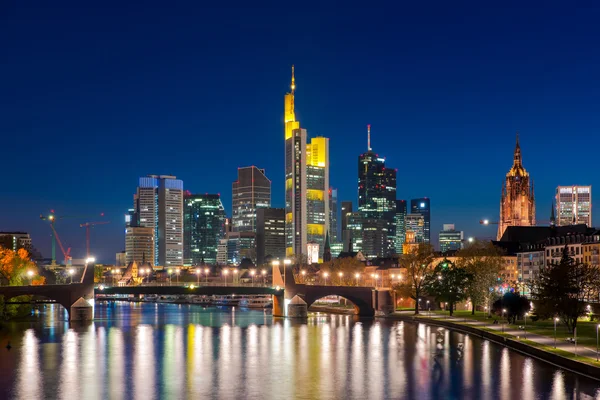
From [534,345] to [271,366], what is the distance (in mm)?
29294

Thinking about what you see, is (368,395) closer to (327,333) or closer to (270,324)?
(327,333)

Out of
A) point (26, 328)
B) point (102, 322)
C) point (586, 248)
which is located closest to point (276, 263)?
point (102, 322)

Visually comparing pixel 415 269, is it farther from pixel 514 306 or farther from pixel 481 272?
pixel 514 306

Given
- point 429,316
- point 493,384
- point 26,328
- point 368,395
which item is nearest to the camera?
point 368,395

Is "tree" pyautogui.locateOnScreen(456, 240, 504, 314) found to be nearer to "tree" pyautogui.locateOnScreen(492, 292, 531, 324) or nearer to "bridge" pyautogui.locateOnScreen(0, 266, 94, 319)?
"tree" pyautogui.locateOnScreen(492, 292, 531, 324)

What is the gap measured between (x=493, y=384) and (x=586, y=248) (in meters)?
114

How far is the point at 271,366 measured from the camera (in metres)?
85.2

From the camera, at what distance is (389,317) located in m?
152

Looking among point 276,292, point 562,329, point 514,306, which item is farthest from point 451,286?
point 562,329

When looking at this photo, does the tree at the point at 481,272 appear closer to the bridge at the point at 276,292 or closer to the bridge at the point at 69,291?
the bridge at the point at 276,292

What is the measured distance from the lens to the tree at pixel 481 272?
139250 millimetres

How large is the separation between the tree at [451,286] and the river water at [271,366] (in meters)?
19.5

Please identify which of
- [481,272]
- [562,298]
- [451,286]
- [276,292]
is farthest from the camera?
[276,292]

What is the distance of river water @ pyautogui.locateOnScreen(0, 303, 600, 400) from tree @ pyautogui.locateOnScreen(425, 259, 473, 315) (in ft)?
64.0
